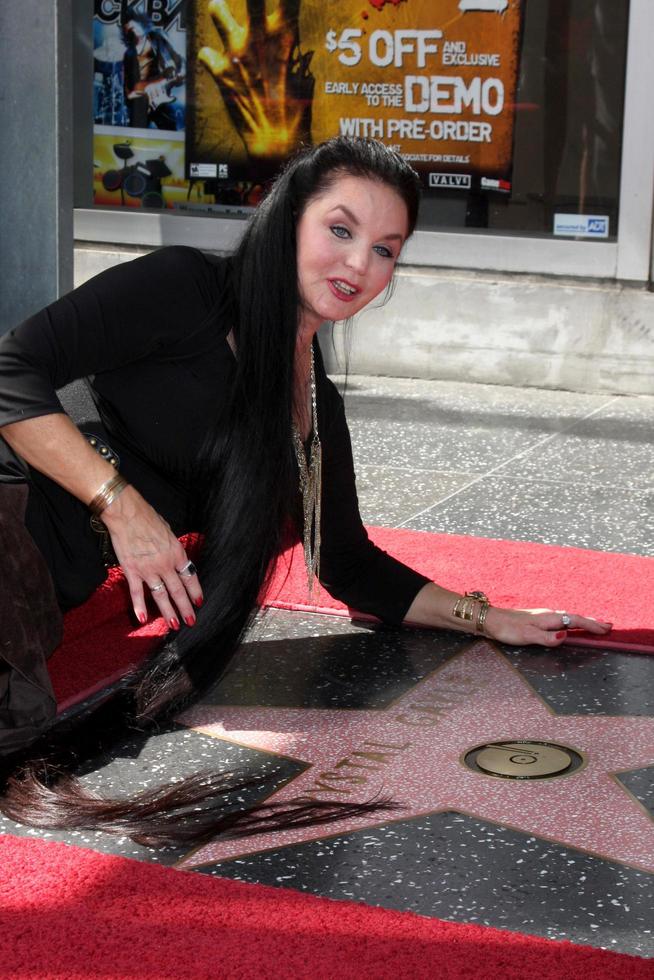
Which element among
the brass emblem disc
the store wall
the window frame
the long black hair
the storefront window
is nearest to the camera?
the brass emblem disc

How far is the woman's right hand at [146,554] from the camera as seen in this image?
225 cm

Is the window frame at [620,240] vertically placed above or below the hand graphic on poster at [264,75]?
below

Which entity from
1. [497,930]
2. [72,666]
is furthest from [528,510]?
[497,930]

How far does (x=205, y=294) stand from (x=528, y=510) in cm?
191

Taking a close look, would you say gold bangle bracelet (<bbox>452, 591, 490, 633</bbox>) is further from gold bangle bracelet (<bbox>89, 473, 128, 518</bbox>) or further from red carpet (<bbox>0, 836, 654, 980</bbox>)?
red carpet (<bbox>0, 836, 654, 980</bbox>)

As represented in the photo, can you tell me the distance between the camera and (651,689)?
2.70 metres

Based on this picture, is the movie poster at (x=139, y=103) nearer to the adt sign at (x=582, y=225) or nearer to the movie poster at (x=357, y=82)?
the movie poster at (x=357, y=82)

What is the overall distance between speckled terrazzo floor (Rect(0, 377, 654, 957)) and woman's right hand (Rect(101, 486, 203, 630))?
0.29 metres

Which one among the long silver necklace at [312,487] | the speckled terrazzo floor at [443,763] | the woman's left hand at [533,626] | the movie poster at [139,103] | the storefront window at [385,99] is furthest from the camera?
the movie poster at [139,103]

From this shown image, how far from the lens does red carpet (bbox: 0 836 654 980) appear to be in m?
1.67

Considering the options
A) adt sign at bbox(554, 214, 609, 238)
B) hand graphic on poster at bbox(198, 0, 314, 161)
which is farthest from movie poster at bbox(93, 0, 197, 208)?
adt sign at bbox(554, 214, 609, 238)

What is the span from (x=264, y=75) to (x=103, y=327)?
4629 millimetres

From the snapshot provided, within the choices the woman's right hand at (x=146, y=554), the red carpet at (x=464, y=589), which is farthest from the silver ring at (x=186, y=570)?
the red carpet at (x=464, y=589)

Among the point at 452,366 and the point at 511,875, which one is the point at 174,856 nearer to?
the point at 511,875
